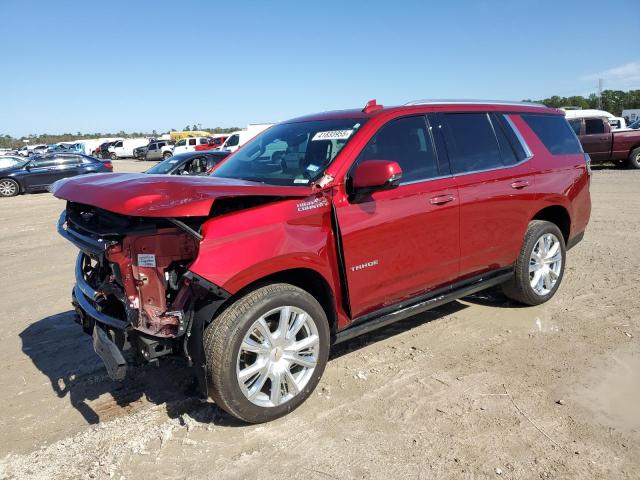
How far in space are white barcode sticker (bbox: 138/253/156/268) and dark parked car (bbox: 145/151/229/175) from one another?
9.95 meters

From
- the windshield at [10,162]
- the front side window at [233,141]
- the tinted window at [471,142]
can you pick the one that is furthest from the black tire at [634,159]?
the windshield at [10,162]

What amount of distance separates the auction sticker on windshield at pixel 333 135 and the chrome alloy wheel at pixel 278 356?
1311 millimetres

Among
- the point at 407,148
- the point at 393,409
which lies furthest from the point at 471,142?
the point at 393,409

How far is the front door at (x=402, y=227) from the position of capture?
137 inches

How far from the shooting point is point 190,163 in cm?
1290

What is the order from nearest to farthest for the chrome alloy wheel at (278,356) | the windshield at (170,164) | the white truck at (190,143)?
the chrome alloy wheel at (278,356)
the windshield at (170,164)
the white truck at (190,143)

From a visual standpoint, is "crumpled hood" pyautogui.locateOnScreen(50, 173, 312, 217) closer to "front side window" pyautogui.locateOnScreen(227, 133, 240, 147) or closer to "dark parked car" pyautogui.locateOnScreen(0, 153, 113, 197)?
"dark parked car" pyautogui.locateOnScreen(0, 153, 113, 197)

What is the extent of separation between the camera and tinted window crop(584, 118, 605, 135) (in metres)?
17.2

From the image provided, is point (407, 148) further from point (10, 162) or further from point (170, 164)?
point (10, 162)

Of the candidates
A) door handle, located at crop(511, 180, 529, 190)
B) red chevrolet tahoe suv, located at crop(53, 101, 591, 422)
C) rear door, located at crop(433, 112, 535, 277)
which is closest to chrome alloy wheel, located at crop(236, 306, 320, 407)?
red chevrolet tahoe suv, located at crop(53, 101, 591, 422)

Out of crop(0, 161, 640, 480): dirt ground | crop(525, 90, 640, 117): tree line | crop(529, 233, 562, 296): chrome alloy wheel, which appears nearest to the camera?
crop(0, 161, 640, 480): dirt ground

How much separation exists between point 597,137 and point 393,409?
1711 centimetres

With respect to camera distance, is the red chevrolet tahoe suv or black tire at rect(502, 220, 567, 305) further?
black tire at rect(502, 220, 567, 305)

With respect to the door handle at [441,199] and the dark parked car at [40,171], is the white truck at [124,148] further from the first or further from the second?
the door handle at [441,199]
